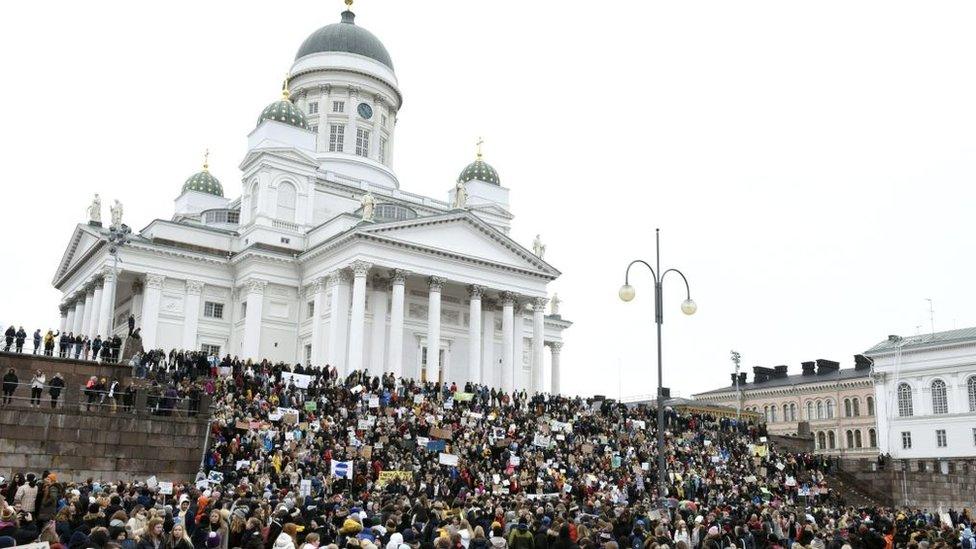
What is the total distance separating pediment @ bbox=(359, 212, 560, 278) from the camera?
168 feet

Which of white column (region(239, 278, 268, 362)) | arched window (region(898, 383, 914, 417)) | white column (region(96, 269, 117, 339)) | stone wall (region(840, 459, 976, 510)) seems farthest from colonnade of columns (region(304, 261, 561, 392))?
arched window (region(898, 383, 914, 417))

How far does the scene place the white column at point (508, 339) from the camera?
53.8 m

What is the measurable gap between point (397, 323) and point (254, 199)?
12914 millimetres

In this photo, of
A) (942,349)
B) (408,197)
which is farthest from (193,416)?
(942,349)

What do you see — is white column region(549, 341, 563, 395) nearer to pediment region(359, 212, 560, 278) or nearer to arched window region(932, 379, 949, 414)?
pediment region(359, 212, 560, 278)

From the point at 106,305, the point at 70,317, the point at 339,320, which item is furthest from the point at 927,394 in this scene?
the point at 70,317

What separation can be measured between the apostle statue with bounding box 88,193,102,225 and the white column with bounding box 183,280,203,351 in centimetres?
854

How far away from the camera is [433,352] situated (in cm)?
5072

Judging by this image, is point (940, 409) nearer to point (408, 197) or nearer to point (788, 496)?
point (788, 496)

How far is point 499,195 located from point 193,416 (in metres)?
40.3

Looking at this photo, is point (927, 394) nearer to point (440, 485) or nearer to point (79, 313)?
point (440, 485)

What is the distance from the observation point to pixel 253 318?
2044 inches

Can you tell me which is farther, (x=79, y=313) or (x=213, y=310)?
(x=79, y=313)

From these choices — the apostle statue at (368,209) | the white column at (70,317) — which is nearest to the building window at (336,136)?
the apostle statue at (368,209)
